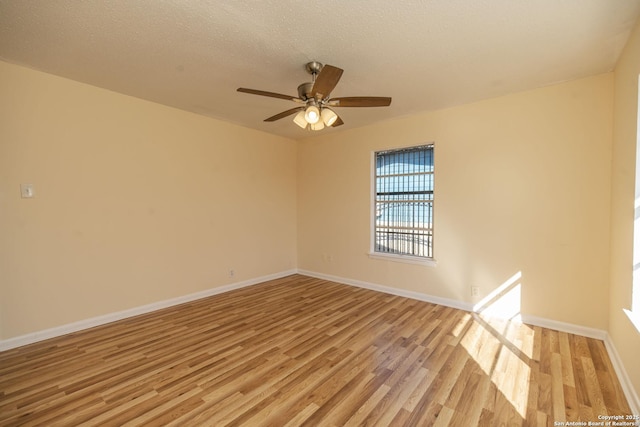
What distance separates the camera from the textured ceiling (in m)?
1.83

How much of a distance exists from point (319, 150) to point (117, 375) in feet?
13.2

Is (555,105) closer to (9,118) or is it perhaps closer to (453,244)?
(453,244)

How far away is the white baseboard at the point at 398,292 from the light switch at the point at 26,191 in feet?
12.5

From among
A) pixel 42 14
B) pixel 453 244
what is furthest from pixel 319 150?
pixel 42 14

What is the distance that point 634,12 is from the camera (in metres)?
1.86

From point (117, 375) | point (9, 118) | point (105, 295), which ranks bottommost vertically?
point (117, 375)

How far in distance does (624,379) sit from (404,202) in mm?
2728

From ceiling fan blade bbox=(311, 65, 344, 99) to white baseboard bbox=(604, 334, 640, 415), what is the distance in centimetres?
279

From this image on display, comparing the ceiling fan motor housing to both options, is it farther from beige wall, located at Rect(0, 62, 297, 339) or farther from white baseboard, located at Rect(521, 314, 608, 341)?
white baseboard, located at Rect(521, 314, 608, 341)

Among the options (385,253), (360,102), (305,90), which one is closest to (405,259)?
(385,253)

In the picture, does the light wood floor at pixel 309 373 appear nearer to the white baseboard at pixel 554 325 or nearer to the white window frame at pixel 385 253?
the white baseboard at pixel 554 325

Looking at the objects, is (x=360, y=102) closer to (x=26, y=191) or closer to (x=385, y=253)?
(x=385, y=253)

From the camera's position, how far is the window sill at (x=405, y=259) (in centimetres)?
384

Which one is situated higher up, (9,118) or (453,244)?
(9,118)
